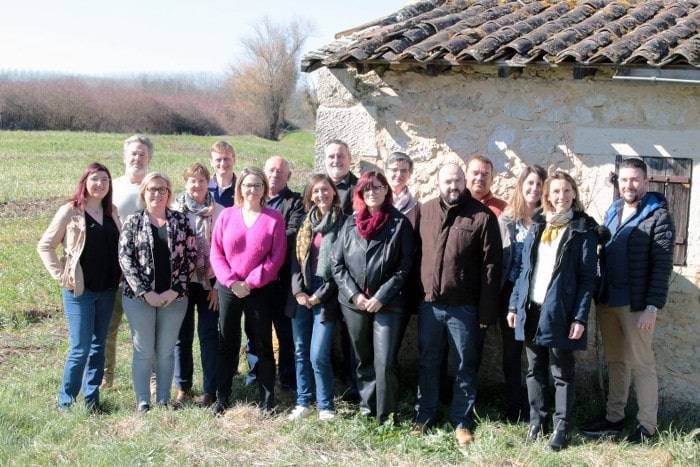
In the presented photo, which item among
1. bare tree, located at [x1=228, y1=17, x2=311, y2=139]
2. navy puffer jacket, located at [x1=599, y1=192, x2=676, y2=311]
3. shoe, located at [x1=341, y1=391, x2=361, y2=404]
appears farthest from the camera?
bare tree, located at [x1=228, y1=17, x2=311, y2=139]

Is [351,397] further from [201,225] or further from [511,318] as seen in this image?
[201,225]

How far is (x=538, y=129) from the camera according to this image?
559 cm


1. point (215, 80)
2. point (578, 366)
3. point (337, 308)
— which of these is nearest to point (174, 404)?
point (337, 308)

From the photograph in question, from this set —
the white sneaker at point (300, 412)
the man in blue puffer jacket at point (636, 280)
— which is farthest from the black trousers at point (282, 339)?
the man in blue puffer jacket at point (636, 280)

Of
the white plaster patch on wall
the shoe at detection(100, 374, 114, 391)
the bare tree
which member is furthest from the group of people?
the bare tree

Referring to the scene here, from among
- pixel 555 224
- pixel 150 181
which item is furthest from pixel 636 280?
pixel 150 181

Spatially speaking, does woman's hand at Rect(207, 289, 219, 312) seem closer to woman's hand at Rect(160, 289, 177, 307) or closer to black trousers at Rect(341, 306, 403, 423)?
woman's hand at Rect(160, 289, 177, 307)

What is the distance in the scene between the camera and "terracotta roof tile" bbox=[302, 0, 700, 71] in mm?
5023

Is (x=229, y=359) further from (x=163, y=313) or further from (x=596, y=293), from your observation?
(x=596, y=293)

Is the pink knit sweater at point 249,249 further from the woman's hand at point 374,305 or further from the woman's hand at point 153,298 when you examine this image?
the woman's hand at point 374,305

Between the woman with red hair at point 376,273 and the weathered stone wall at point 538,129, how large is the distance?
107 centimetres

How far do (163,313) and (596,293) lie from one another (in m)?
2.89

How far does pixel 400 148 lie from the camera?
19.4 ft

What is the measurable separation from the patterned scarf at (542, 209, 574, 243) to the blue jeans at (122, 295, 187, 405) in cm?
248
